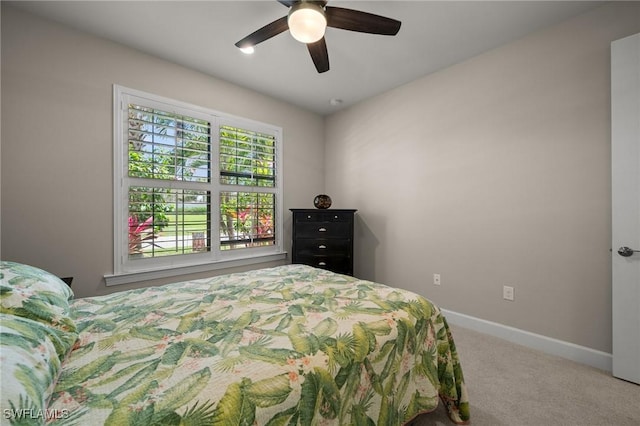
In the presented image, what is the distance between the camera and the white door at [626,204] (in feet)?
5.98

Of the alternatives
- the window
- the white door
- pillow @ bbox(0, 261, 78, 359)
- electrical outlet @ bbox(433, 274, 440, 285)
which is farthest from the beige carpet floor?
the window

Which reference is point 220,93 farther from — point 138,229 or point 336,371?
point 336,371

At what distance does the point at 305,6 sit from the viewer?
60.9 inches

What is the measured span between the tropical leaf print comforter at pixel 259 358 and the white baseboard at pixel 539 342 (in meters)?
1.34

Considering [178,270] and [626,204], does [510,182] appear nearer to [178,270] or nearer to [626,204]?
[626,204]

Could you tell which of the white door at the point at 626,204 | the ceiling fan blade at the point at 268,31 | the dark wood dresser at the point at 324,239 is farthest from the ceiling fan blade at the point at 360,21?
the dark wood dresser at the point at 324,239

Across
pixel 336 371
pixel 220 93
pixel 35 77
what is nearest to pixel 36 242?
pixel 35 77

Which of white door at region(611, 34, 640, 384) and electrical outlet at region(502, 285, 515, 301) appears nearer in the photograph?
white door at region(611, 34, 640, 384)

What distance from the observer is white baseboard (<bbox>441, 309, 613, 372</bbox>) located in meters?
2.03

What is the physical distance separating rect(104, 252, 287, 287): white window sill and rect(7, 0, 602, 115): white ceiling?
6.79 ft

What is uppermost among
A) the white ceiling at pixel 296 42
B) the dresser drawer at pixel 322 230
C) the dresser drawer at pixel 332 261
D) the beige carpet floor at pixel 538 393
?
the white ceiling at pixel 296 42

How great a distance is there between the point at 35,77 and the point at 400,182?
343 cm

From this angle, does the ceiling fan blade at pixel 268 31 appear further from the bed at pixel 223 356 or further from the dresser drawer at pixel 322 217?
the dresser drawer at pixel 322 217

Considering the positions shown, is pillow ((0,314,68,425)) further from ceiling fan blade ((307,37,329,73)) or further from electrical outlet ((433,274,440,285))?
electrical outlet ((433,274,440,285))
